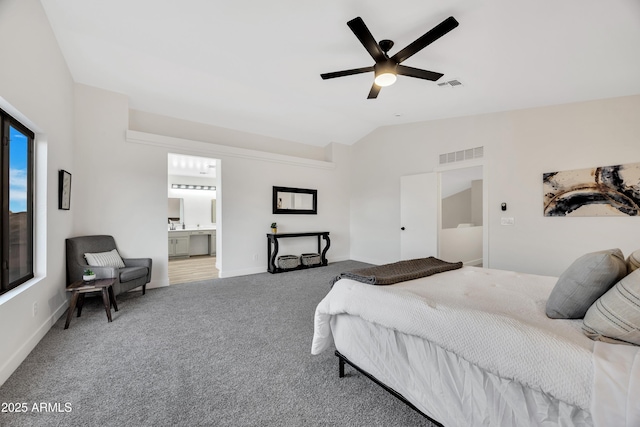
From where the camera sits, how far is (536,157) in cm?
377

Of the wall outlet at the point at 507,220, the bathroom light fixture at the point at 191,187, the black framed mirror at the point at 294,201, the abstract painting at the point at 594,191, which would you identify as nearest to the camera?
the abstract painting at the point at 594,191

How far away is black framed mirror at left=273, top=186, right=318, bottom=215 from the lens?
5551mm

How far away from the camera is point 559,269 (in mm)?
3650

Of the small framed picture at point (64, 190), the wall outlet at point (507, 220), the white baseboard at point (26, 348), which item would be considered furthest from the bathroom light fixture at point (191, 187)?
the wall outlet at point (507, 220)

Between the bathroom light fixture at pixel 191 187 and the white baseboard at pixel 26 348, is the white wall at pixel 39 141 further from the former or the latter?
the bathroom light fixture at pixel 191 187

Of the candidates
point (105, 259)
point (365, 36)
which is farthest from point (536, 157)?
point (105, 259)

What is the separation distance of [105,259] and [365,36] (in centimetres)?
416

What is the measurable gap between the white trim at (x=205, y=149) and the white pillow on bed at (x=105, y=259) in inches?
69.9

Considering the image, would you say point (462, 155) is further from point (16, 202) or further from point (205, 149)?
point (16, 202)

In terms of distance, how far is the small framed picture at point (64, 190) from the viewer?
9.89 feet

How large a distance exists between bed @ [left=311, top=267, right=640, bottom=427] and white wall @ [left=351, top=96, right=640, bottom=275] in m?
2.28

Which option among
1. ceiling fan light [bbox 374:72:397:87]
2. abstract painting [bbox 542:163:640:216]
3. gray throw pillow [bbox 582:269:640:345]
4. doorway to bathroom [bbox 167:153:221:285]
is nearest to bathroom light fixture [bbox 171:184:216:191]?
doorway to bathroom [bbox 167:153:221:285]

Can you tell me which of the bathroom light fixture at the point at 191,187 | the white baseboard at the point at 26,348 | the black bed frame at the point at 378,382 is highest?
the bathroom light fixture at the point at 191,187

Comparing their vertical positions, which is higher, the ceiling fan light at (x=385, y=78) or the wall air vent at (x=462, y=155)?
the ceiling fan light at (x=385, y=78)
